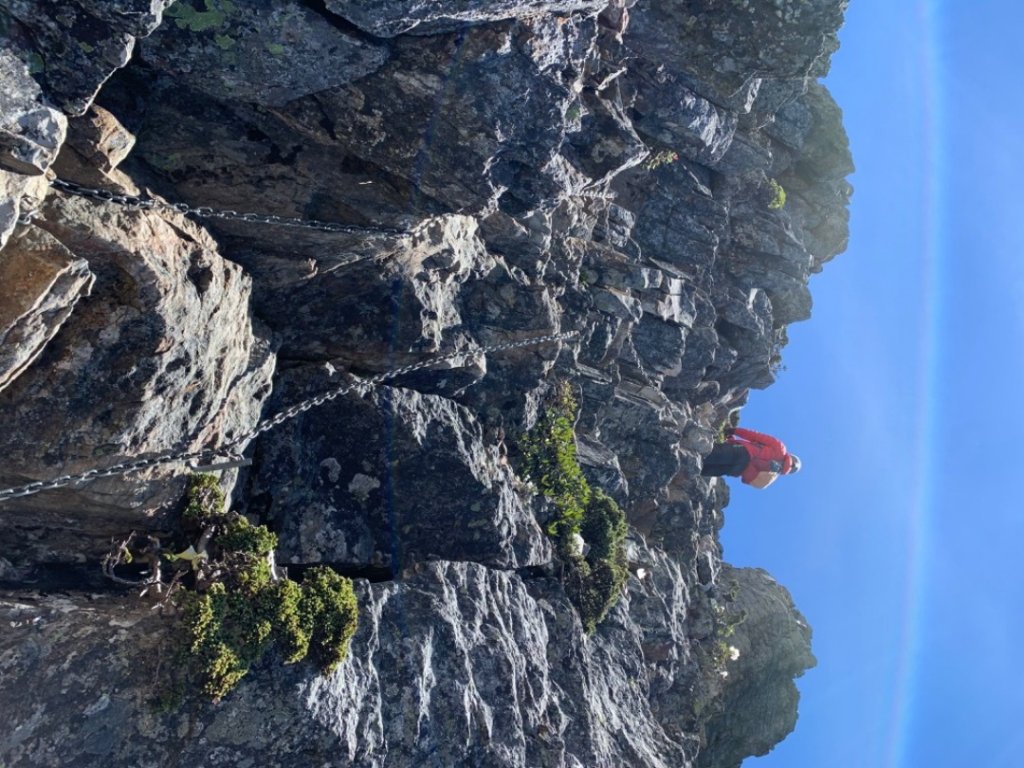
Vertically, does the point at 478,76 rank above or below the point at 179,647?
above

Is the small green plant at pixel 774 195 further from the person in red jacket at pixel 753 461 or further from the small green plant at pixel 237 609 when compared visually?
the small green plant at pixel 237 609

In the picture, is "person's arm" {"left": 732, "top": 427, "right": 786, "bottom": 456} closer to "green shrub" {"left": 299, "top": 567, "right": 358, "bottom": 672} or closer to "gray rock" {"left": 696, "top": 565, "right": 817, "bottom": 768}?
"gray rock" {"left": 696, "top": 565, "right": 817, "bottom": 768}

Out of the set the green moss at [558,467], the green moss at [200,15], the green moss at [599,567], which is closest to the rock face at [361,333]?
the green moss at [200,15]

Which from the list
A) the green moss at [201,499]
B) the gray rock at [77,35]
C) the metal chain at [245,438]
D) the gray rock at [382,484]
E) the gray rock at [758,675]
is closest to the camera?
the gray rock at [77,35]

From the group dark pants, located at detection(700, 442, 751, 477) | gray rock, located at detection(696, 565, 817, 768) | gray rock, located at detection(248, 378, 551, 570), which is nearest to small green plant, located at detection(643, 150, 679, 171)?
dark pants, located at detection(700, 442, 751, 477)

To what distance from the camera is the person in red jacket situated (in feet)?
91.6

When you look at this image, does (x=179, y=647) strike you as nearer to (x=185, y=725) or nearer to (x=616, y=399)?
(x=185, y=725)

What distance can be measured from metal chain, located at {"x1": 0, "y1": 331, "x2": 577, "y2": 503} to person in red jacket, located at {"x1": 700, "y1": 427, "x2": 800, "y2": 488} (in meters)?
11.5

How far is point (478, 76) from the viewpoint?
11930mm

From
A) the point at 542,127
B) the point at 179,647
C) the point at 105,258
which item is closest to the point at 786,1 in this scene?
the point at 542,127

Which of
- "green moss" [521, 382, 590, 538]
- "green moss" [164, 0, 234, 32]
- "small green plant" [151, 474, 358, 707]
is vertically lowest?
"small green plant" [151, 474, 358, 707]

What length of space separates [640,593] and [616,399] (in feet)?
19.4

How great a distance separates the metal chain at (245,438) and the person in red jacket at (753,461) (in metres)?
11.5

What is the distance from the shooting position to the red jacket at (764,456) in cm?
2786
